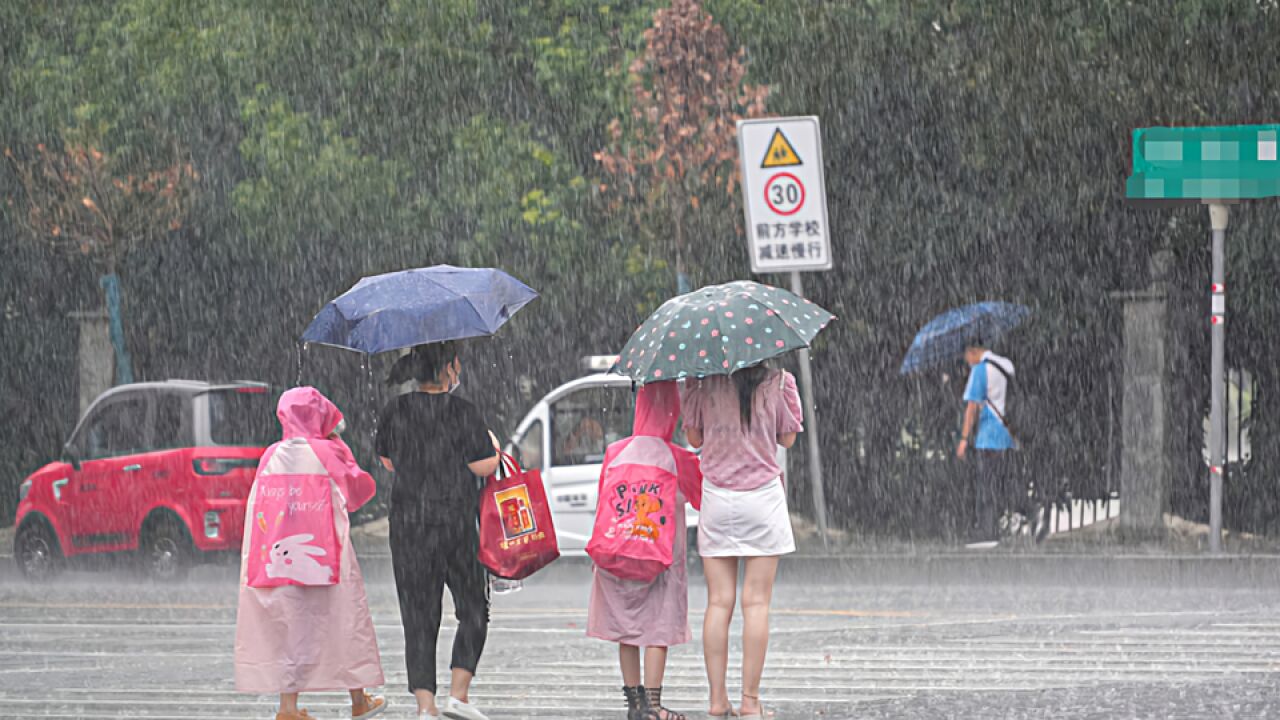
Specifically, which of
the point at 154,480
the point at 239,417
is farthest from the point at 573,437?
the point at 154,480

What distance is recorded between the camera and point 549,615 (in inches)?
525

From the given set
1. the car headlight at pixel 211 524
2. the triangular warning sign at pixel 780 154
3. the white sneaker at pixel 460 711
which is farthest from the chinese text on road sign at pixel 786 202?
the white sneaker at pixel 460 711

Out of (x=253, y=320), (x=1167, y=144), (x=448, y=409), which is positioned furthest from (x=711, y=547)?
(x=253, y=320)

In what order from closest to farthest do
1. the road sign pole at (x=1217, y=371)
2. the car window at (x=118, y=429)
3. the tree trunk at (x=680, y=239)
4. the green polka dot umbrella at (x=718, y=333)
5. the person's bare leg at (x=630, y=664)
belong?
the green polka dot umbrella at (x=718, y=333), the person's bare leg at (x=630, y=664), the road sign pole at (x=1217, y=371), the car window at (x=118, y=429), the tree trunk at (x=680, y=239)

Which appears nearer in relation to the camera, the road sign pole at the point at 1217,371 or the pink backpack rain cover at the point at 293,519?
the pink backpack rain cover at the point at 293,519

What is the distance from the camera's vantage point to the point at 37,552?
17.6 m

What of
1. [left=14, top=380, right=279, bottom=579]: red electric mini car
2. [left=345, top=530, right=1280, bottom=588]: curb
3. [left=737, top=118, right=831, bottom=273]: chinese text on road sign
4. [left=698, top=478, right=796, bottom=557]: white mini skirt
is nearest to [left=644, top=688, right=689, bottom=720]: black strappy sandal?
[left=698, top=478, right=796, bottom=557]: white mini skirt

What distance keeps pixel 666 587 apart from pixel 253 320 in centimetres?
1634

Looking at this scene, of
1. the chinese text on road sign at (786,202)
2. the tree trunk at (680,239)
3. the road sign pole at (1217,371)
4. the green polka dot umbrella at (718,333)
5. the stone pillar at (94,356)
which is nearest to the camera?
the green polka dot umbrella at (718,333)

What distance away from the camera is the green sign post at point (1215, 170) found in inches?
646

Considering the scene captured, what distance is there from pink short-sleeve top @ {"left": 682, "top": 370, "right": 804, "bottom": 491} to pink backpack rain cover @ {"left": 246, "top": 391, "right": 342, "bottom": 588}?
155 cm

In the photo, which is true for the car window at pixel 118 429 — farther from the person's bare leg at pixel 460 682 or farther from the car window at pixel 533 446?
the person's bare leg at pixel 460 682

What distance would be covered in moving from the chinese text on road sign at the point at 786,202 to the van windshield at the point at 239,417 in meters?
4.32

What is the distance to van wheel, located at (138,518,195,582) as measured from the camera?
16.6 m
